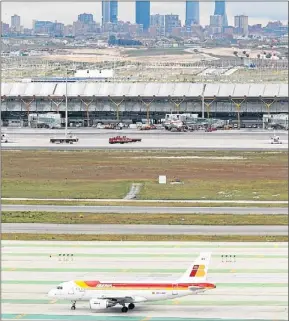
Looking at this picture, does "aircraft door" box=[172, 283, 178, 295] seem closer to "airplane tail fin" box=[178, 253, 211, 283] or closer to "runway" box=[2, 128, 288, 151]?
"airplane tail fin" box=[178, 253, 211, 283]

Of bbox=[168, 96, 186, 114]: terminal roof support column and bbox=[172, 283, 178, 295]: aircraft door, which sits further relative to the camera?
bbox=[168, 96, 186, 114]: terminal roof support column

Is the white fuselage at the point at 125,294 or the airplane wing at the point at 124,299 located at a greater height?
the white fuselage at the point at 125,294

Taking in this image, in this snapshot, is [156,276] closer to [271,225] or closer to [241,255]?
[241,255]

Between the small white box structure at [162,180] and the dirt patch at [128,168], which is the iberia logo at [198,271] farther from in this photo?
the dirt patch at [128,168]

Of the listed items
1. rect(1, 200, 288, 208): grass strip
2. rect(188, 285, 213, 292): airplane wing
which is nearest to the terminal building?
rect(1, 200, 288, 208): grass strip

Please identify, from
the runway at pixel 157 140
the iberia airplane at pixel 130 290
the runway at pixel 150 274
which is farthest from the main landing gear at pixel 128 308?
the runway at pixel 157 140

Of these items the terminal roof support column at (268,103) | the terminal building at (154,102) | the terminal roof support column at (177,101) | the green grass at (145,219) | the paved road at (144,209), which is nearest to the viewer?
the green grass at (145,219)

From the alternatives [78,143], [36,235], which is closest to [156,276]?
[36,235]
